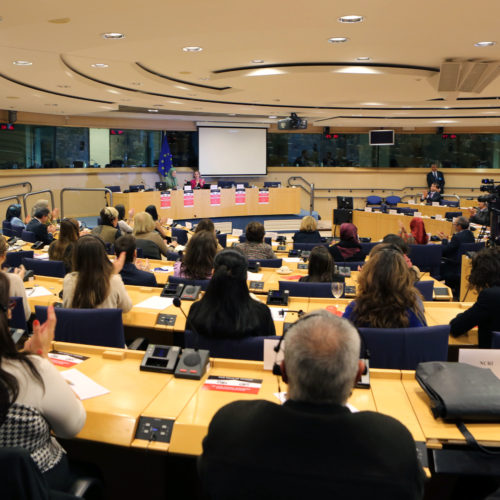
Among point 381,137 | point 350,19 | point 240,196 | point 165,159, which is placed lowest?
point 240,196

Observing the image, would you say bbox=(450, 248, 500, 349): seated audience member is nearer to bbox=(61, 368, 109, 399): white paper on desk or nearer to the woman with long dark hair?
bbox=(61, 368, 109, 399): white paper on desk

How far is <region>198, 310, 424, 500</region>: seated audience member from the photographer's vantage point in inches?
50.4

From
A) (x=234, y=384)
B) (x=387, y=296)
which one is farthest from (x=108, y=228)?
(x=234, y=384)

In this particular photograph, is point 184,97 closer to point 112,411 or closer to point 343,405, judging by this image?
point 112,411

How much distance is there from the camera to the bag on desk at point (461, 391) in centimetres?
202

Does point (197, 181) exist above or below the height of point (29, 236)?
above

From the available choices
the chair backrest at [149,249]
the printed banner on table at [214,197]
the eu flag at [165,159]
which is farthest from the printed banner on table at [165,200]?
the chair backrest at [149,249]

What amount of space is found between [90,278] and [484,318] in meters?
2.53

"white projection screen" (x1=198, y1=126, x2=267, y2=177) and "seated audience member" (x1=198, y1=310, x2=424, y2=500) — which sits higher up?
"white projection screen" (x1=198, y1=126, x2=267, y2=177)

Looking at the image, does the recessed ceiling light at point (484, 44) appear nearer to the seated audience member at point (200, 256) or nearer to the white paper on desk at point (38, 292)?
the seated audience member at point (200, 256)

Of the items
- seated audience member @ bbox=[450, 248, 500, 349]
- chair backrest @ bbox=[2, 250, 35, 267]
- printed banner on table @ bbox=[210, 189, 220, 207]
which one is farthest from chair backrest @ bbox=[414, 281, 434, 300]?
printed banner on table @ bbox=[210, 189, 220, 207]

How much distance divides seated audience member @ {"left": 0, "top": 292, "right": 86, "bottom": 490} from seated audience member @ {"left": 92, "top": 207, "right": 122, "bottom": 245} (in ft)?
17.3

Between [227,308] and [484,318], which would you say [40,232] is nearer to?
[227,308]

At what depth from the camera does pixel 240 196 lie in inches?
607
